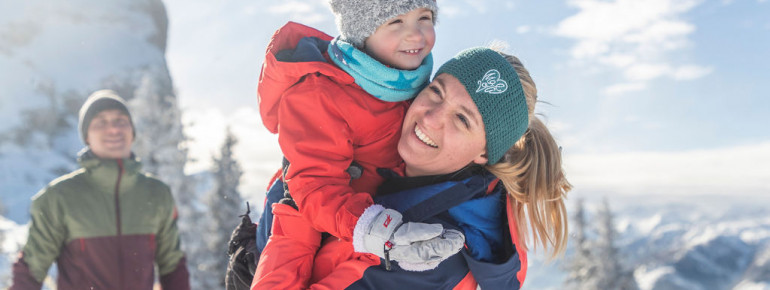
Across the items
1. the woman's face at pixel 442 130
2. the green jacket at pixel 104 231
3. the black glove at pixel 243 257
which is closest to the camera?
the woman's face at pixel 442 130

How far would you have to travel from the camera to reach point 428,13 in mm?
3012

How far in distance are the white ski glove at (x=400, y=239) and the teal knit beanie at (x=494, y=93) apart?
2.28ft

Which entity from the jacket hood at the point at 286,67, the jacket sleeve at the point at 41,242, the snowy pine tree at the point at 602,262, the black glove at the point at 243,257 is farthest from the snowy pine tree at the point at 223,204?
the snowy pine tree at the point at 602,262

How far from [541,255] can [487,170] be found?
2.76 ft

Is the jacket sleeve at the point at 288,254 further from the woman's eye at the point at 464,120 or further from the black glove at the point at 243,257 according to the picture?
the woman's eye at the point at 464,120

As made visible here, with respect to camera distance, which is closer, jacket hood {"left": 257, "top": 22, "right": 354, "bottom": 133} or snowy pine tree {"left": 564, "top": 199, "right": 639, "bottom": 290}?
jacket hood {"left": 257, "top": 22, "right": 354, "bottom": 133}

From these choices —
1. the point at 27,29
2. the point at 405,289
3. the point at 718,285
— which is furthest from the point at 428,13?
the point at 718,285

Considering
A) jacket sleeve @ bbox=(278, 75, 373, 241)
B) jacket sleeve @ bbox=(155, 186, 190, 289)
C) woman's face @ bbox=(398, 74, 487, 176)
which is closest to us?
jacket sleeve @ bbox=(278, 75, 373, 241)

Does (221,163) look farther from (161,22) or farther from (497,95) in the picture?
(161,22)

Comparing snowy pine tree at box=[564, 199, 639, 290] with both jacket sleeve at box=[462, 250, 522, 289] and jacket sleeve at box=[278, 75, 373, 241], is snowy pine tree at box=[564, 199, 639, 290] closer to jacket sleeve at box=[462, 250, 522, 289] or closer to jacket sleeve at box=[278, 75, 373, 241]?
jacket sleeve at box=[462, 250, 522, 289]

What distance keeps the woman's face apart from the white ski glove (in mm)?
503

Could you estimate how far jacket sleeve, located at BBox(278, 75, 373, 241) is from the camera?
2.29 meters

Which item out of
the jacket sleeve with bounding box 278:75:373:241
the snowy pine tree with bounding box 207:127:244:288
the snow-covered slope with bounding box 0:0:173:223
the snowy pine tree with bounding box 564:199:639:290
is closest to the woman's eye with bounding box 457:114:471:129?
the jacket sleeve with bounding box 278:75:373:241

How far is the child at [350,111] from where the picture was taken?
7.13 ft
